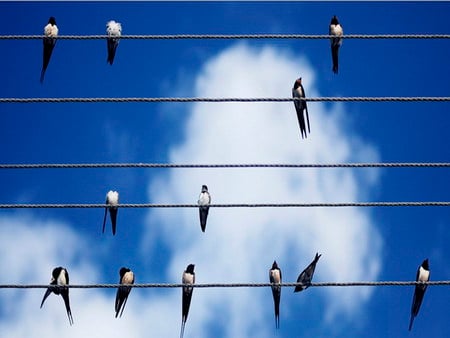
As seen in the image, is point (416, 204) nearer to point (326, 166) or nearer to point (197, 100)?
point (326, 166)

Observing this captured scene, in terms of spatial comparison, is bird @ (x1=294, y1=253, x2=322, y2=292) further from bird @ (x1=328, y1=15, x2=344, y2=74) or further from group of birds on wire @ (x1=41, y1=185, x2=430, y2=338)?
bird @ (x1=328, y1=15, x2=344, y2=74)

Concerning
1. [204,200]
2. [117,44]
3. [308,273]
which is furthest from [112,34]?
[308,273]

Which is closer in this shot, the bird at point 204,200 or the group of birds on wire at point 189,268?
the group of birds on wire at point 189,268

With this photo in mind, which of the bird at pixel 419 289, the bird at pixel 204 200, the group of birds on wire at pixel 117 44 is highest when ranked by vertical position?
the group of birds on wire at pixel 117 44

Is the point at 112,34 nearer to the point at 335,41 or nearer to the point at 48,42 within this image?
the point at 48,42

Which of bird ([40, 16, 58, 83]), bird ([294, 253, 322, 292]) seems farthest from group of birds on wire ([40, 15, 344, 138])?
bird ([294, 253, 322, 292])

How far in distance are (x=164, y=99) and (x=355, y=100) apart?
4.37 ft

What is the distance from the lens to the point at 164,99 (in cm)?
834

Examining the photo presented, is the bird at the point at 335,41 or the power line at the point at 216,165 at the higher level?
the bird at the point at 335,41

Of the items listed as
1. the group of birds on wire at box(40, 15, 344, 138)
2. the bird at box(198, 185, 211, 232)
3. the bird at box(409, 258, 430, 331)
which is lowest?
the bird at box(409, 258, 430, 331)

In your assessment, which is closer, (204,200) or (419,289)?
(419,289)

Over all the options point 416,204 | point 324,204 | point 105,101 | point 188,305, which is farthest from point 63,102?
point 188,305

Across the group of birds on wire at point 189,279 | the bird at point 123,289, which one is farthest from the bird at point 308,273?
the bird at point 123,289

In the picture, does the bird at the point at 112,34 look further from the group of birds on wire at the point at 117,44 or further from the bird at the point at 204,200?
the bird at the point at 204,200
